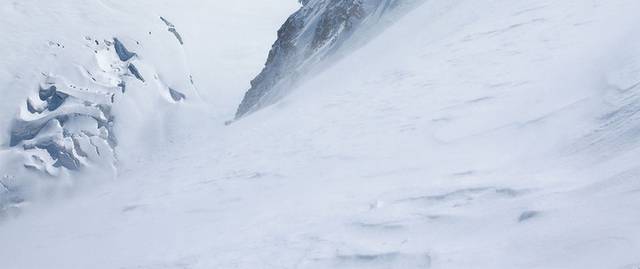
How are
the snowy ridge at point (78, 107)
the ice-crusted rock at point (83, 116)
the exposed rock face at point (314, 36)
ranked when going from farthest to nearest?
the snowy ridge at point (78, 107)
the ice-crusted rock at point (83, 116)
the exposed rock face at point (314, 36)

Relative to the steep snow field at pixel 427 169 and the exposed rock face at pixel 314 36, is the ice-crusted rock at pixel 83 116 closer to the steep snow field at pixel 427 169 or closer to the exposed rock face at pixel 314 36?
the exposed rock face at pixel 314 36

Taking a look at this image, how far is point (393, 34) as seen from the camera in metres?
17.3

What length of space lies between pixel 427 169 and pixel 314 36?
62.4 feet

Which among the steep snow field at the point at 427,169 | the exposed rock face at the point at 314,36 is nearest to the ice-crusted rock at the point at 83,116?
the exposed rock face at the point at 314,36

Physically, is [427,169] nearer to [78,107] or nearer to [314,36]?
[314,36]

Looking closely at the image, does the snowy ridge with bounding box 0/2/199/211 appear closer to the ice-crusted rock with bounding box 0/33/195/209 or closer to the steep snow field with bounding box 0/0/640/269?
the ice-crusted rock with bounding box 0/33/195/209

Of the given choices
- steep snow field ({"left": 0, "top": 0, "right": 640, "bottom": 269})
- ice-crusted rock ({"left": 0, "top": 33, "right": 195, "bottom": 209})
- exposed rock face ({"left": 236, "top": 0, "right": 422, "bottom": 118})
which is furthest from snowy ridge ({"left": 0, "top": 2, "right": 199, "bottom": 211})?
steep snow field ({"left": 0, "top": 0, "right": 640, "bottom": 269})

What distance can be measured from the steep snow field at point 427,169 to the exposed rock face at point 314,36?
3.32 meters

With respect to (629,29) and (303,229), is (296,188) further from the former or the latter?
(629,29)

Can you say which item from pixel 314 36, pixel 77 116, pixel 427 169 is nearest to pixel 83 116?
pixel 77 116

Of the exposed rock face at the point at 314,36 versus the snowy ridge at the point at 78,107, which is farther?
the snowy ridge at the point at 78,107

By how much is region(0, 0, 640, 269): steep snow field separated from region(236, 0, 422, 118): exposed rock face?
10.9ft

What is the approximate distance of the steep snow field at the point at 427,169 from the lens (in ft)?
16.9

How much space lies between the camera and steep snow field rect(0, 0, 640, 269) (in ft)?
16.9
